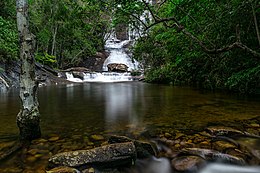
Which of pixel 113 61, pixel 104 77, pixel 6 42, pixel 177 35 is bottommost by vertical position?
pixel 104 77

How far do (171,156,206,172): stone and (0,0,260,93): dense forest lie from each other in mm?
3697

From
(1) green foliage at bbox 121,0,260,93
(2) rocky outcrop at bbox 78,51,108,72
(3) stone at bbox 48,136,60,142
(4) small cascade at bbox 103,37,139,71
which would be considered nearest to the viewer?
(3) stone at bbox 48,136,60,142

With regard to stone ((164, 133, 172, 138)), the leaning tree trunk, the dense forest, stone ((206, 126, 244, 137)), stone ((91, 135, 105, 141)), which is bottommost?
stone ((91, 135, 105, 141))

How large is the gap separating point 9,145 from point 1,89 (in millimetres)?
10250

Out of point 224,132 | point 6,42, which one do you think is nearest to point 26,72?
point 224,132

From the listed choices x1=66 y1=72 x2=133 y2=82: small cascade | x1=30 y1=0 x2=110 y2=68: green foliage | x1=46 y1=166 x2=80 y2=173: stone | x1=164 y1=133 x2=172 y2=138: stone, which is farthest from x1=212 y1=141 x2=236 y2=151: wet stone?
x1=66 y1=72 x2=133 y2=82: small cascade

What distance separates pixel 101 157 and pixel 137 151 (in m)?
0.50

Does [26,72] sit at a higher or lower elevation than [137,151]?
higher

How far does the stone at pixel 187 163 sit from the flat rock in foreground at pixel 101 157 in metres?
0.50

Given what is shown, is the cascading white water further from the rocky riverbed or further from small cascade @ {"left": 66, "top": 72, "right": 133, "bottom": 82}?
the rocky riverbed

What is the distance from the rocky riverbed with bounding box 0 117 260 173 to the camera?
2.33 m

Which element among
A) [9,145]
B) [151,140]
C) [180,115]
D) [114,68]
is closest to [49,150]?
[9,145]

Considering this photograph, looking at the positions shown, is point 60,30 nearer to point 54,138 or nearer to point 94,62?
point 94,62

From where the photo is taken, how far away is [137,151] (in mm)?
2666
